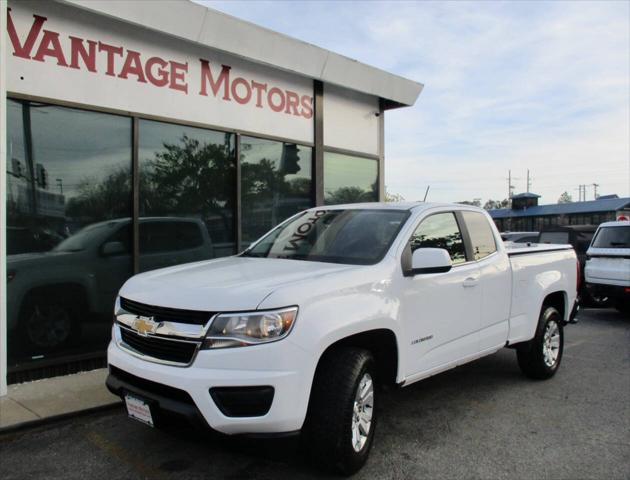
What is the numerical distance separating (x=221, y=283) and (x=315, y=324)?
64 centimetres

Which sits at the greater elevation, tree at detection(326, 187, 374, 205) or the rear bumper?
tree at detection(326, 187, 374, 205)

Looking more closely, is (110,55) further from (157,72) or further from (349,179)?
(349,179)

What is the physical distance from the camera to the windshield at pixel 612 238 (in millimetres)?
9734

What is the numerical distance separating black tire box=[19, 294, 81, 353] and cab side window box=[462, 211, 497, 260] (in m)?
4.30

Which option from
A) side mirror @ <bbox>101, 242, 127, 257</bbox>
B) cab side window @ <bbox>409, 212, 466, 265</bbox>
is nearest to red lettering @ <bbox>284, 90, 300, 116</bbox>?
side mirror @ <bbox>101, 242, 127, 257</bbox>

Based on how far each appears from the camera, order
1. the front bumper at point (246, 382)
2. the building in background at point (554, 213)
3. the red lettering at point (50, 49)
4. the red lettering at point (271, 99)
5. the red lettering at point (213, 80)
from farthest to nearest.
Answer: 1. the building in background at point (554, 213)
2. the red lettering at point (271, 99)
3. the red lettering at point (213, 80)
4. the red lettering at point (50, 49)
5. the front bumper at point (246, 382)

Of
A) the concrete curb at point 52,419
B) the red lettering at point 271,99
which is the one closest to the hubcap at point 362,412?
the concrete curb at point 52,419

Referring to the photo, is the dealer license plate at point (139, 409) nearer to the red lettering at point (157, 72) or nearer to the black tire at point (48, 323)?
the black tire at point (48, 323)

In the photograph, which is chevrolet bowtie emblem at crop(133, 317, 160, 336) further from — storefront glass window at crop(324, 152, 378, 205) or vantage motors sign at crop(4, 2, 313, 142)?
storefront glass window at crop(324, 152, 378, 205)

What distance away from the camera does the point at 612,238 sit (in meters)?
9.95

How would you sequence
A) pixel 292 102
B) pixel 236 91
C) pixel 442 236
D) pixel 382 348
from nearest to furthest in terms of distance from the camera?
1. pixel 382 348
2. pixel 442 236
3. pixel 236 91
4. pixel 292 102

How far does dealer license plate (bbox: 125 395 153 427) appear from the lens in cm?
304

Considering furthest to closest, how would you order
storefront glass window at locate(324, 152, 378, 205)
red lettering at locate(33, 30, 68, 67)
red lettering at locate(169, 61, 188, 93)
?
1. storefront glass window at locate(324, 152, 378, 205)
2. red lettering at locate(169, 61, 188, 93)
3. red lettering at locate(33, 30, 68, 67)

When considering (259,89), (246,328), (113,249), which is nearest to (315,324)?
(246,328)
